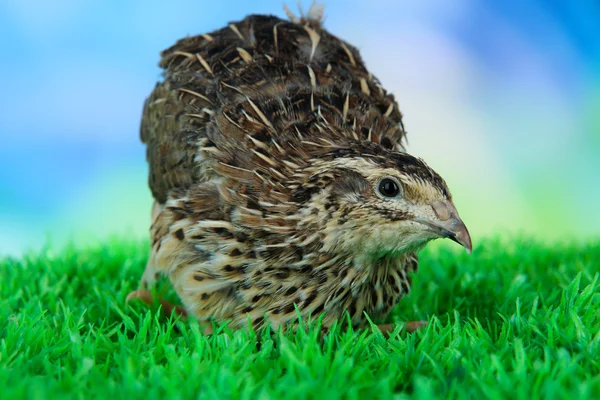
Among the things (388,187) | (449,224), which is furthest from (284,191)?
(449,224)

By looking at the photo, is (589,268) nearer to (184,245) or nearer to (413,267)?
(413,267)

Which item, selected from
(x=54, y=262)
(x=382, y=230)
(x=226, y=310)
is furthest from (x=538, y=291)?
(x=54, y=262)

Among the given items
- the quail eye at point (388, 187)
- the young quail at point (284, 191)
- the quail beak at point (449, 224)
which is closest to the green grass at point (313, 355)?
the young quail at point (284, 191)

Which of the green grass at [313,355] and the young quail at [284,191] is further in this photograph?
the young quail at [284,191]

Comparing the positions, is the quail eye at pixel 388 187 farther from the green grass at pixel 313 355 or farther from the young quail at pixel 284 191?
the green grass at pixel 313 355

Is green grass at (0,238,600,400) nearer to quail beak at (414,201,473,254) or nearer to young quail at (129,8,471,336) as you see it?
young quail at (129,8,471,336)

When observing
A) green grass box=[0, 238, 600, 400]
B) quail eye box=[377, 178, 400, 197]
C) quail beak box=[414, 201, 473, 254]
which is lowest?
green grass box=[0, 238, 600, 400]

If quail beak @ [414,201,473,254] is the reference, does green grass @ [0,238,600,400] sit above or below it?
below

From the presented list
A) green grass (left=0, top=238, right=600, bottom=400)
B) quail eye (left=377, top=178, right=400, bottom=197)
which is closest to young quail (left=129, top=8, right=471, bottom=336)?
quail eye (left=377, top=178, right=400, bottom=197)
